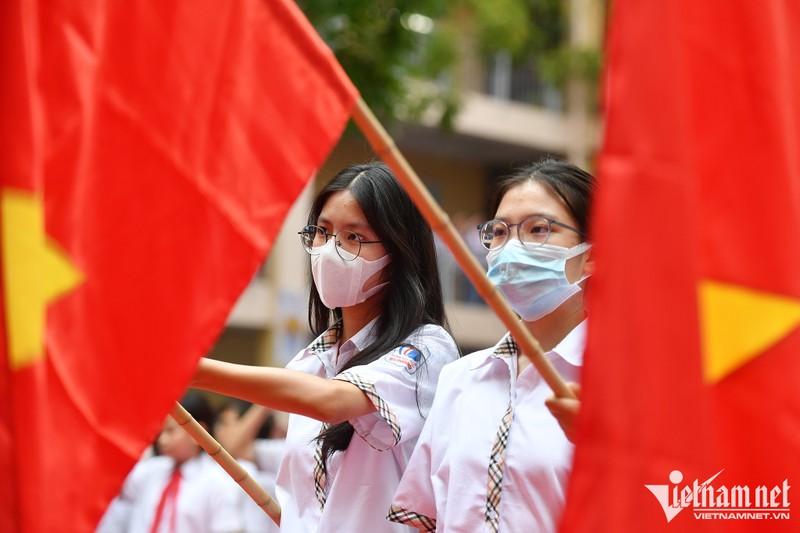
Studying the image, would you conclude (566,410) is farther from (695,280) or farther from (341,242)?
(341,242)

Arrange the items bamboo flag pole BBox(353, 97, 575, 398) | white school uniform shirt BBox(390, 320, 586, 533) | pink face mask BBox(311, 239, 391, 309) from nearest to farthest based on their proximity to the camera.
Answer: bamboo flag pole BBox(353, 97, 575, 398) < white school uniform shirt BBox(390, 320, 586, 533) < pink face mask BBox(311, 239, 391, 309)

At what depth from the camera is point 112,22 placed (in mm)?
2318

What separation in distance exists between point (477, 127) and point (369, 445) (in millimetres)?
13971

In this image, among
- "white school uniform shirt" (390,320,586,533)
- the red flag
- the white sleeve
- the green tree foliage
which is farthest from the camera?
the green tree foliage

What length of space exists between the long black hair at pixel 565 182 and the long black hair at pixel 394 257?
1.00ft

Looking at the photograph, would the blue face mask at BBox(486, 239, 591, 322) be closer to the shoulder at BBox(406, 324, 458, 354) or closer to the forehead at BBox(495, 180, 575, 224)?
the forehead at BBox(495, 180, 575, 224)

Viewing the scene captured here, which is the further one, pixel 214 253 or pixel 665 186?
pixel 214 253

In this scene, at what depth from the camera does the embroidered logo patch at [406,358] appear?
10.5 ft

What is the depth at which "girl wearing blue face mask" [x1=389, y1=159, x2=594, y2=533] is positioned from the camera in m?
2.79

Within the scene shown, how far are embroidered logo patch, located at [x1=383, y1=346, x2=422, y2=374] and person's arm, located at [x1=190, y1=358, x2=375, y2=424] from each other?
6.9 inches

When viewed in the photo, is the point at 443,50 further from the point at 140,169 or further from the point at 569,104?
the point at 140,169

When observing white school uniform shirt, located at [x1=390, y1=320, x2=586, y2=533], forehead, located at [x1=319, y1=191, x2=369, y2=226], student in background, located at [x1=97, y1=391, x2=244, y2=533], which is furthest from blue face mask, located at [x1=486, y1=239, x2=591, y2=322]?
student in background, located at [x1=97, y1=391, x2=244, y2=533]

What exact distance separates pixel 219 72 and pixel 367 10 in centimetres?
617

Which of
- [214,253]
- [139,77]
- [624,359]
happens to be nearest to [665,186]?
[624,359]
